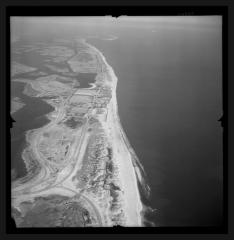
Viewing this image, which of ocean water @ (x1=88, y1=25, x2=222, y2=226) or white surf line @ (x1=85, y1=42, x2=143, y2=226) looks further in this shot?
ocean water @ (x1=88, y1=25, x2=222, y2=226)

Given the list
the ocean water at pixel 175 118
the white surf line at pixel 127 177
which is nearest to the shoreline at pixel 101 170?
the white surf line at pixel 127 177

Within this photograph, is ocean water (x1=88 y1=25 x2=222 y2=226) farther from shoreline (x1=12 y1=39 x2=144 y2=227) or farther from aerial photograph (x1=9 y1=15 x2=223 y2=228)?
shoreline (x1=12 y1=39 x2=144 y2=227)

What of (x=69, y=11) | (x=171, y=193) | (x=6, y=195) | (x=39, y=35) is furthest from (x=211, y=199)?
(x=39, y=35)

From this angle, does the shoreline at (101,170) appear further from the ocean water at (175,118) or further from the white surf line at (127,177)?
the ocean water at (175,118)

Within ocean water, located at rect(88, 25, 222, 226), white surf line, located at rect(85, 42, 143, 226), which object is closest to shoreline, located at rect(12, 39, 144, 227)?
white surf line, located at rect(85, 42, 143, 226)

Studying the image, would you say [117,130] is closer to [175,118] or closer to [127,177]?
[175,118]

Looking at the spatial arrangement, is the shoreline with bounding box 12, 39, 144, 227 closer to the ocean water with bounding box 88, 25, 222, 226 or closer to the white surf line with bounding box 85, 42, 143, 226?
the white surf line with bounding box 85, 42, 143, 226

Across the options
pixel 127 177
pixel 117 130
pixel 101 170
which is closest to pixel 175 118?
pixel 117 130
